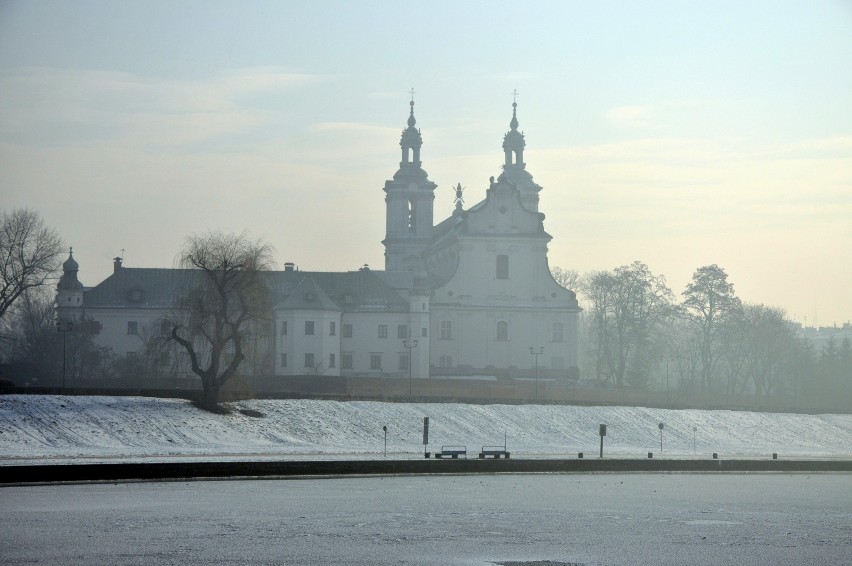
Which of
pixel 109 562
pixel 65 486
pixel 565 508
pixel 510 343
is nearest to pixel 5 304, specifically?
pixel 510 343

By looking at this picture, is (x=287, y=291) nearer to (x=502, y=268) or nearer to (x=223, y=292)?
(x=502, y=268)

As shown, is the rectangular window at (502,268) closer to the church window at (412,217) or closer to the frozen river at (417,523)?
the church window at (412,217)

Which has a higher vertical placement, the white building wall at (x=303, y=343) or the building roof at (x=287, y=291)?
the building roof at (x=287, y=291)

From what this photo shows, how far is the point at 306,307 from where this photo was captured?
96938mm

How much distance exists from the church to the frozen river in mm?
57358

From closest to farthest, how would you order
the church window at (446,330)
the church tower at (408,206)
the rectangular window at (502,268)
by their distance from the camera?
the church window at (446,330) < the rectangular window at (502,268) < the church tower at (408,206)

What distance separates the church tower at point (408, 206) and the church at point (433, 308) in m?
12.8

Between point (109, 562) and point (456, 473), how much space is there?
81.9ft

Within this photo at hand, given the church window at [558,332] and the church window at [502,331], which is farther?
the church window at [558,332]

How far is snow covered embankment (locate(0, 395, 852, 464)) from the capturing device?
5709 cm

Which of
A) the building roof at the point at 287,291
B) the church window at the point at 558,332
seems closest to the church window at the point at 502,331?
the church window at the point at 558,332

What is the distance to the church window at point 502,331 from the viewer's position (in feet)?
334

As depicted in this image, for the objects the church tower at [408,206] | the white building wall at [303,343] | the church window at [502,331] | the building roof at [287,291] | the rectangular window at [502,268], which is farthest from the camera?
the church tower at [408,206]

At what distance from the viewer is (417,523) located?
29.0 m
